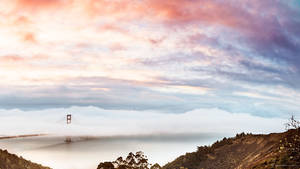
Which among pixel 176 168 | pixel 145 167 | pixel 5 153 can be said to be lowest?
pixel 176 168

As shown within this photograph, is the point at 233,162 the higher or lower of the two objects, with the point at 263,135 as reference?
lower

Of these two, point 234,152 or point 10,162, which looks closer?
point 10,162

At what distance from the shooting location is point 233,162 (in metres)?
99.9

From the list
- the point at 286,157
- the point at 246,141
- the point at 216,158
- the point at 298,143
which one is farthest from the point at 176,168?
the point at 298,143

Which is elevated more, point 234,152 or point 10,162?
point 10,162

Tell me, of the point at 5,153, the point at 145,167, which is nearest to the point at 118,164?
the point at 145,167

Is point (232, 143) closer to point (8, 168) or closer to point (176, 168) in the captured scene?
point (176, 168)

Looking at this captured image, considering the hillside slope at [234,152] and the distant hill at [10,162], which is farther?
the hillside slope at [234,152]

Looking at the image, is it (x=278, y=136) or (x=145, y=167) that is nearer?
(x=145, y=167)

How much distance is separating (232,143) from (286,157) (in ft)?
282

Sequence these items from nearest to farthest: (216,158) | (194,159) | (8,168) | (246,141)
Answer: (8,168) → (246,141) → (216,158) → (194,159)

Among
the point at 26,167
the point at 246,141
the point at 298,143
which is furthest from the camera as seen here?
the point at 246,141

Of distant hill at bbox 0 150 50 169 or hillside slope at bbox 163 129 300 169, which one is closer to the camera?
distant hill at bbox 0 150 50 169

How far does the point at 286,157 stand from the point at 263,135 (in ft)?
206
